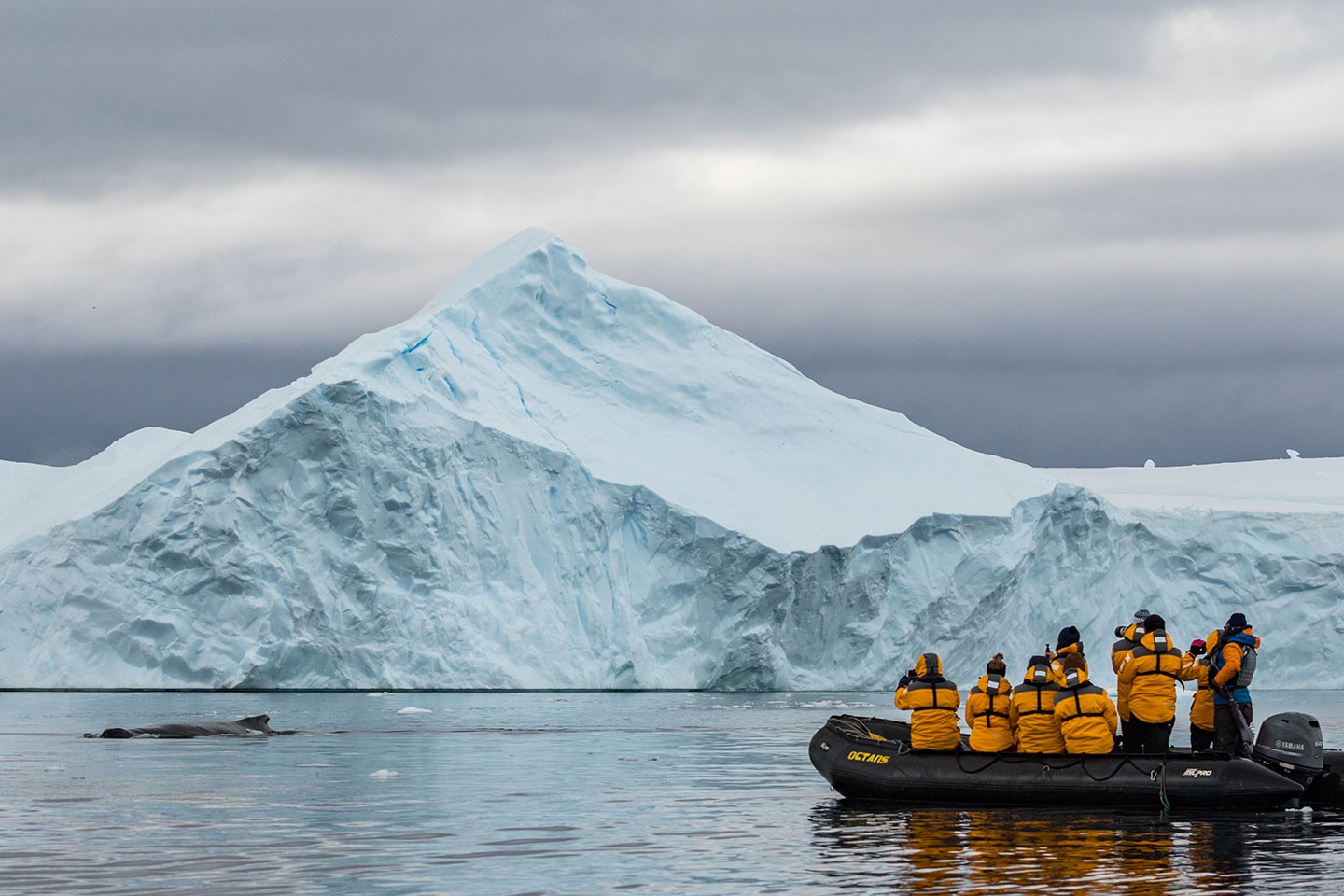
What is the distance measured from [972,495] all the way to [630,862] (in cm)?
3680

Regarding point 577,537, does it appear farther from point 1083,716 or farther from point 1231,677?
point 1231,677

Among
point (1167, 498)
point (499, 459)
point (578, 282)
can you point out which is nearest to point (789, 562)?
point (499, 459)

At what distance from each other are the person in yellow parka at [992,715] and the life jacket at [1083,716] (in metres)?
0.53

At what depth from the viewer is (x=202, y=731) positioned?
26.9m

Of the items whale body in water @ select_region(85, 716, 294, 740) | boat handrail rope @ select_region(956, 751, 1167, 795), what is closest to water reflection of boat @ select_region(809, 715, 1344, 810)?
boat handrail rope @ select_region(956, 751, 1167, 795)

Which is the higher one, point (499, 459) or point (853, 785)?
point (499, 459)

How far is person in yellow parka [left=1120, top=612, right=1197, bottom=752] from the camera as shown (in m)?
15.4

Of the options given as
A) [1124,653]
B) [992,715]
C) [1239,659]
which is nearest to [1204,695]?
[1239,659]

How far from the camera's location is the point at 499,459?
146 feet

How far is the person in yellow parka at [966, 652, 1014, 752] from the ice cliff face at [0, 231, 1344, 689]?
2714 centimetres

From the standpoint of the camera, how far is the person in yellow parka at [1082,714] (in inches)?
603

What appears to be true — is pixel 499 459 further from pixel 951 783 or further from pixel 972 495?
pixel 951 783

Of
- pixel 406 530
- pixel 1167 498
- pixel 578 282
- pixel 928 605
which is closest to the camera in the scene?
pixel 406 530

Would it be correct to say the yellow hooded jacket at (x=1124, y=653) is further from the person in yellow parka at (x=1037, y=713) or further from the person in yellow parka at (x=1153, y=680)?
the person in yellow parka at (x=1037, y=713)
